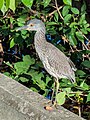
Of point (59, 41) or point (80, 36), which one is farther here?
point (59, 41)

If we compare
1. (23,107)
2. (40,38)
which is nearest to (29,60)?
(40,38)

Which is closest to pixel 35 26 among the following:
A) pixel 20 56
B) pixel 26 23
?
pixel 26 23

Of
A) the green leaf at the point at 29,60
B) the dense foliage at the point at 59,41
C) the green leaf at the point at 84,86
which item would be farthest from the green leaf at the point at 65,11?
the green leaf at the point at 84,86

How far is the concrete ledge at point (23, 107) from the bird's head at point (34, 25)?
2.18 ft

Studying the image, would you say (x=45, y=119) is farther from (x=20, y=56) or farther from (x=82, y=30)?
(x=20, y=56)

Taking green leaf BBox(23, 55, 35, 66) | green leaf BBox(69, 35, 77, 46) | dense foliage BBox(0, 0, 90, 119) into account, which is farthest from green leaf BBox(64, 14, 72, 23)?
green leaf BBox(23, 55, 35, 66)

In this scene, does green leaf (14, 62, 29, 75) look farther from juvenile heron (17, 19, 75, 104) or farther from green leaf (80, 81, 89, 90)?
green leaf (80, 81, 89, 90)

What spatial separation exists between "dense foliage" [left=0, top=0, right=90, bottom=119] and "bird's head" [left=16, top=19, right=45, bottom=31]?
0.15 m

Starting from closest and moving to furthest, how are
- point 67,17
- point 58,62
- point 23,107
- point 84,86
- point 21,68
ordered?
point 23,107, point 58,62, point 84,86, point 67,17, point 21,68

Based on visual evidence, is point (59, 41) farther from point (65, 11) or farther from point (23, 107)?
point (23, 107)

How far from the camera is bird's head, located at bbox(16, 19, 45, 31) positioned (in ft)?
13.8

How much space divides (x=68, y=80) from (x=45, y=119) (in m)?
1.20

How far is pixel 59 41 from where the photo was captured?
4.62m

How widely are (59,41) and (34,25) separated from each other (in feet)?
1.50
